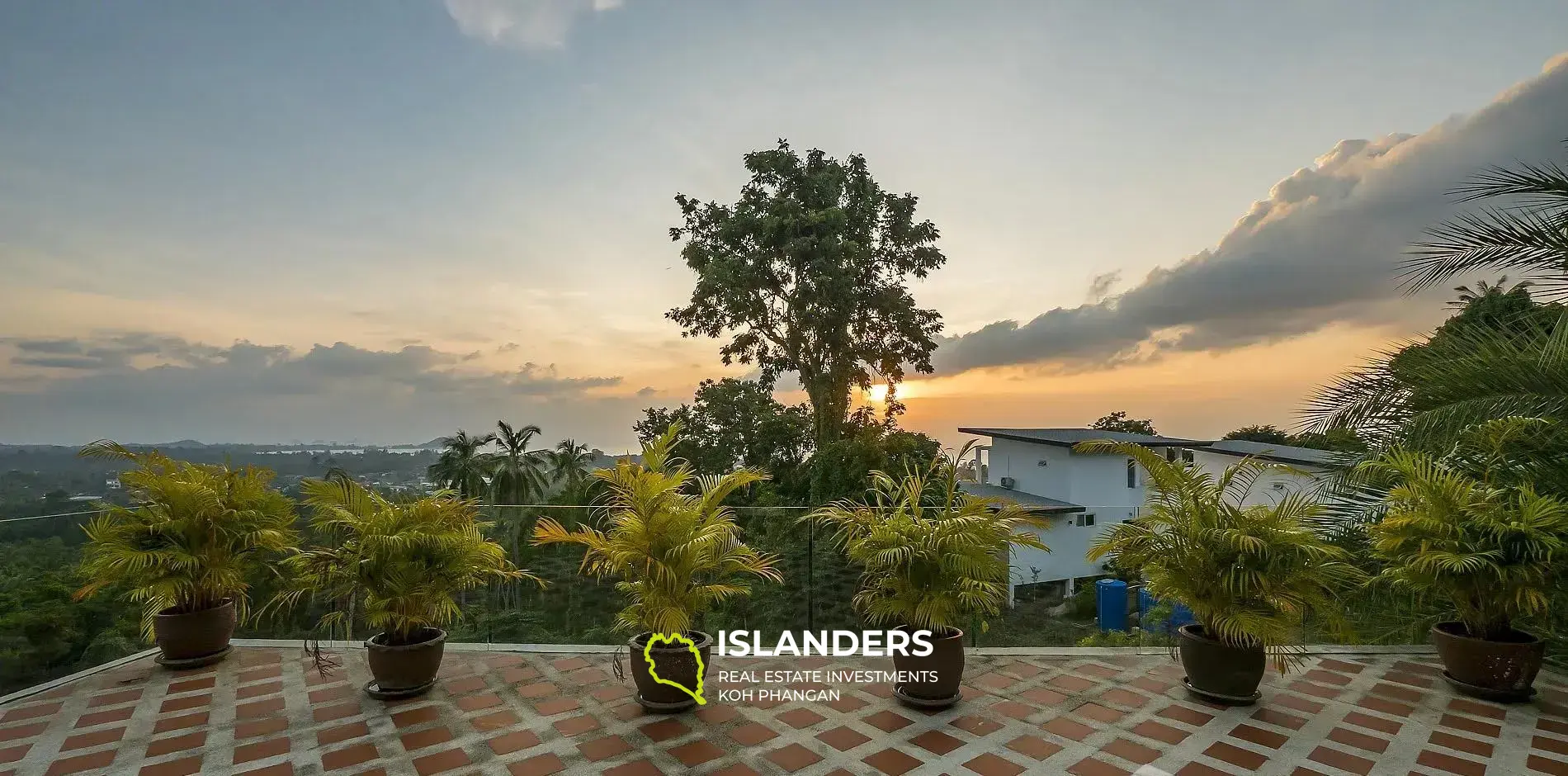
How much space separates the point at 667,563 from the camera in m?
3.53

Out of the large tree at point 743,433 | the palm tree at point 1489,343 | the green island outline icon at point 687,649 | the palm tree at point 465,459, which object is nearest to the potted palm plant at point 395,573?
the green island outline icon at point 687,649

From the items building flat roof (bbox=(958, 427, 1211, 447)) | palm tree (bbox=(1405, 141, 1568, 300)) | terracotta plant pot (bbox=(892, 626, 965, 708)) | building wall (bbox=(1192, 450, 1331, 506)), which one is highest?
palm tree (bbox=(1405, 141, 1568, 300))

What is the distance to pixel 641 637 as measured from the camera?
3.70 meters

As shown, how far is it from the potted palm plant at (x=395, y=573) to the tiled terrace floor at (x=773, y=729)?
267 mm

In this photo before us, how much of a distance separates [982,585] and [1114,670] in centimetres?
148

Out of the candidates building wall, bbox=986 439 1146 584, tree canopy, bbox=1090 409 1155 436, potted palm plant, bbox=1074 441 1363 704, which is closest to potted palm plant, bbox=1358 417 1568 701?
potted palm plant, bbox=1074 441 1363 704

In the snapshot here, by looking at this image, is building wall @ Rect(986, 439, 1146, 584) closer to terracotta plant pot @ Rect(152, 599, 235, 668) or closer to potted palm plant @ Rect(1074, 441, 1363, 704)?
potted palm plant @ Rect(1074, 441, 1363, 704)

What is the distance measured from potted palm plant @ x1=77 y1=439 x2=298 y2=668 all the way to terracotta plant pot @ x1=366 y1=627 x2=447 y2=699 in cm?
136

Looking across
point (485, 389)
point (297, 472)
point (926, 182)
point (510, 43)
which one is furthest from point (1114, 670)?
point (926, 182)

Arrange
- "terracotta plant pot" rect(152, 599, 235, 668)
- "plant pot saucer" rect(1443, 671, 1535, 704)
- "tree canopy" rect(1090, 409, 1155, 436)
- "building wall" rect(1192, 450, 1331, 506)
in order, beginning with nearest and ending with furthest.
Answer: "plant pot saucer" rect(1443, 671, 1535, 704), "building wall" rect(1192, 450, 1331, 506), "terracotta plant pot" rect(152, 599, 235, 668), "tree canopy" rect(1090, 409, 1155, 436)

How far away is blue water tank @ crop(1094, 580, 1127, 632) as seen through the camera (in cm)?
474

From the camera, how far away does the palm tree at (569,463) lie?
2381 centimetres

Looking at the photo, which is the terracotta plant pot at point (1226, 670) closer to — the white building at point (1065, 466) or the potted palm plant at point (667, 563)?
the potted palm plant at point (667, 563)

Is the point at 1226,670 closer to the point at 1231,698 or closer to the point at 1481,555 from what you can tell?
the point at 1231,698
